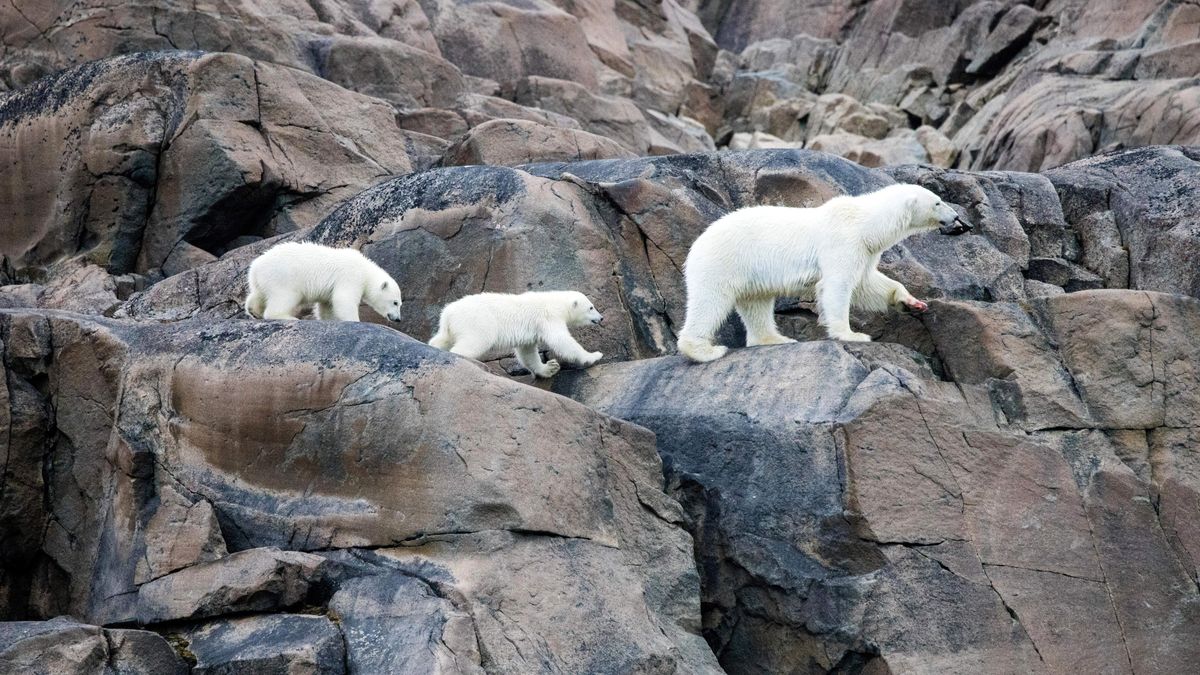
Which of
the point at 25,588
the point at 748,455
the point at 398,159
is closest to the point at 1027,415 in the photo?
the point at 748,455

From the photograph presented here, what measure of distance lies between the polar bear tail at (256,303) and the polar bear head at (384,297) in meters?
0.94

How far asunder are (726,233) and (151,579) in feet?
17.8

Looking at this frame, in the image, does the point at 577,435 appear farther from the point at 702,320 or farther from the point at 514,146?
the point at 514,146

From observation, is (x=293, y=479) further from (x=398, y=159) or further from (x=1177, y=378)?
(x=398, y=159)

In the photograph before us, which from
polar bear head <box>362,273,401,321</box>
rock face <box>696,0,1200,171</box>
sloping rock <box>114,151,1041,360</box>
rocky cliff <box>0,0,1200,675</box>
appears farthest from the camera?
rock face <box>696,0,1200,171</box>

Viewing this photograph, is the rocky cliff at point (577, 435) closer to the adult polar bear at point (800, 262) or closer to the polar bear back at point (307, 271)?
the adult polar bear at point (800, 262)

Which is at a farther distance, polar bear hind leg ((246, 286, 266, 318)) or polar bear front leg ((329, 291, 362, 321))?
polar bear hind leg ((246, 286, 266, 318))

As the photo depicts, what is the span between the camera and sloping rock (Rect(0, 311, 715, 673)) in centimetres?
840

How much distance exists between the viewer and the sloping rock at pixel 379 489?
8.40 m

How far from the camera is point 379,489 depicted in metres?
8.86

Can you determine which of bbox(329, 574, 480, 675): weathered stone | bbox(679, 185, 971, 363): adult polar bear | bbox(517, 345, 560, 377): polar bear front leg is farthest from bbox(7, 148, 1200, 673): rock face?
bbox(679, 185, 971, 363): adult polar bear

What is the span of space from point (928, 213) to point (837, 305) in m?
1.40

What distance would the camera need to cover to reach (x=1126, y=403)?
420 inches

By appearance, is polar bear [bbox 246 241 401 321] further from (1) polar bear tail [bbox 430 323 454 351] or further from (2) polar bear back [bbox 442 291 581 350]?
(2) polar bear back [bbox 442 291 581 350]
